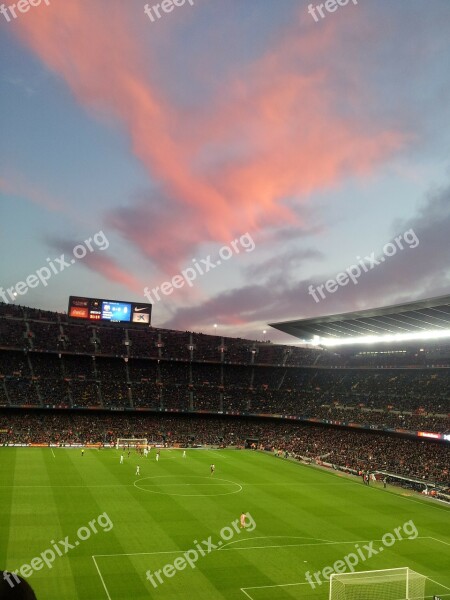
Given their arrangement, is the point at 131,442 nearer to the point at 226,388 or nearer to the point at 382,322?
the point at 226,388

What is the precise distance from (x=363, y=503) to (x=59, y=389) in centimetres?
5211

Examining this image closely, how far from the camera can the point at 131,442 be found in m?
71.6

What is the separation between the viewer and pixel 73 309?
249 feet

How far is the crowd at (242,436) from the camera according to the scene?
5697 cm

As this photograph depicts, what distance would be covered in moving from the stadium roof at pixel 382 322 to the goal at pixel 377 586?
29.0 metres

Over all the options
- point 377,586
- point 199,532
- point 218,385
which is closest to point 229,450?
point 218,385

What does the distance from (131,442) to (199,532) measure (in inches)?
1692

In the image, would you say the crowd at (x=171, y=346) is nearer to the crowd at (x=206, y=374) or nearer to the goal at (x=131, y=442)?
the crowd at (x=206, y=374)

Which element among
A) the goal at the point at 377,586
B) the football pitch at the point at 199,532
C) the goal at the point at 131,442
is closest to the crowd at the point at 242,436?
the goal at the point at 131,442

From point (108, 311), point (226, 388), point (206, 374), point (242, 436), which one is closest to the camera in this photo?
point (108, 311)

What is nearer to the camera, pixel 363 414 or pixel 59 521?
pixel 59 521

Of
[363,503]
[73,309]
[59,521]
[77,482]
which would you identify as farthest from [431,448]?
[73,309]

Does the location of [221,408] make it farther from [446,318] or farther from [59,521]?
[59,521]

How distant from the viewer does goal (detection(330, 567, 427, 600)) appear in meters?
21.3
